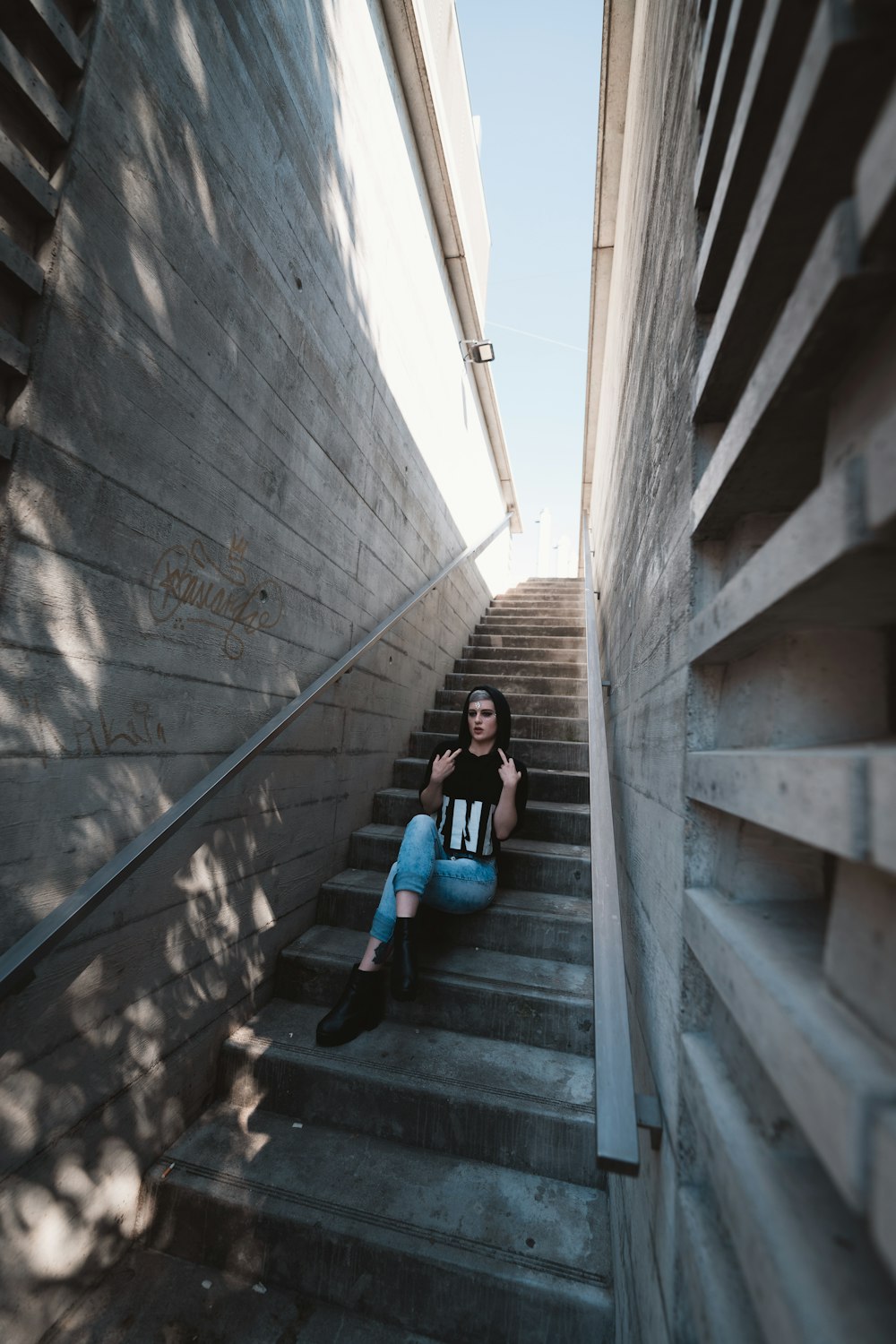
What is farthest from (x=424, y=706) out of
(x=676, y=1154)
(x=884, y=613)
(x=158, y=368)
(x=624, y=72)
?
(x=624, y=72)

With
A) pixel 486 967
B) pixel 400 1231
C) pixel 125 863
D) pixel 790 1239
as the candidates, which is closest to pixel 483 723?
pixel 486 967

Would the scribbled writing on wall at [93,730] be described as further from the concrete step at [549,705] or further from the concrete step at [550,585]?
the concrete step at [550,585]

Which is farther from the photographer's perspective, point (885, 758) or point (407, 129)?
point (407, 129)

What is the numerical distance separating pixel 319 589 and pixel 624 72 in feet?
13.4

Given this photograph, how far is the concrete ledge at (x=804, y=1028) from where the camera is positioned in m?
0.39

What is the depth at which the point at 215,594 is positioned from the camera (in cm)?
182

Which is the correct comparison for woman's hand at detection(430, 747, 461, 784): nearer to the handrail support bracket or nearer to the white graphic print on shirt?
the white graphic print on shirt

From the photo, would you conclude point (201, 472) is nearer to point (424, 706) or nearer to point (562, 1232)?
point (562, 1232)

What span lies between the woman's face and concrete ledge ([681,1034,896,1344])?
1.90m

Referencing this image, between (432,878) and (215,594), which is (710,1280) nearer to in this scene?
(432,878)

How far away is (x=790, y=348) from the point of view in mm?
538

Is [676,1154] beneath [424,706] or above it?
beneath

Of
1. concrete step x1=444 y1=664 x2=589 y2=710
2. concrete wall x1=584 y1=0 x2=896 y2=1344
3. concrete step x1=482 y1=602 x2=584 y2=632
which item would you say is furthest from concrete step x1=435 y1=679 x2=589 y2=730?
concrete wall x1=584 y1=0 x2=896 y2=1344

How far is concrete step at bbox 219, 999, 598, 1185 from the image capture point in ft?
5.41
